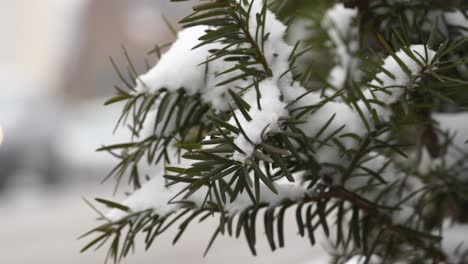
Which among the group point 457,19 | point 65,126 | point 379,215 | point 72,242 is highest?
point 65,126

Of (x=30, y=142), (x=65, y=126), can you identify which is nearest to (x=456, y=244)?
(x=30, y=142)

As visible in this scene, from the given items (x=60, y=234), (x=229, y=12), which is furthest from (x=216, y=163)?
(x=60, y=234)

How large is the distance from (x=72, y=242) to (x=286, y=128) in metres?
3.93

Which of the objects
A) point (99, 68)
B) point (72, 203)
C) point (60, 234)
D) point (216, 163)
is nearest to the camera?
point (216, 163)

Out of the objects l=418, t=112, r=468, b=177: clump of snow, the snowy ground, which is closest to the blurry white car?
the snowy ground

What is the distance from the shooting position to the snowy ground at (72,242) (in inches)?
138

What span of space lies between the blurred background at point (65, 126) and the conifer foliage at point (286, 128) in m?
0.09

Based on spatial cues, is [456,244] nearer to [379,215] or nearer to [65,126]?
[379,215]

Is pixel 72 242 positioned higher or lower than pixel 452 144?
higher

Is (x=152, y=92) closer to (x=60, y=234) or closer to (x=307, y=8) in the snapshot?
(x=307, y=8)

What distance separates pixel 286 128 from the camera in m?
0.37

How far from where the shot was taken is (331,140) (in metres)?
0.43

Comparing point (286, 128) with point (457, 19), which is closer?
point (286, 128)

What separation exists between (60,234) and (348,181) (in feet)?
13.4
